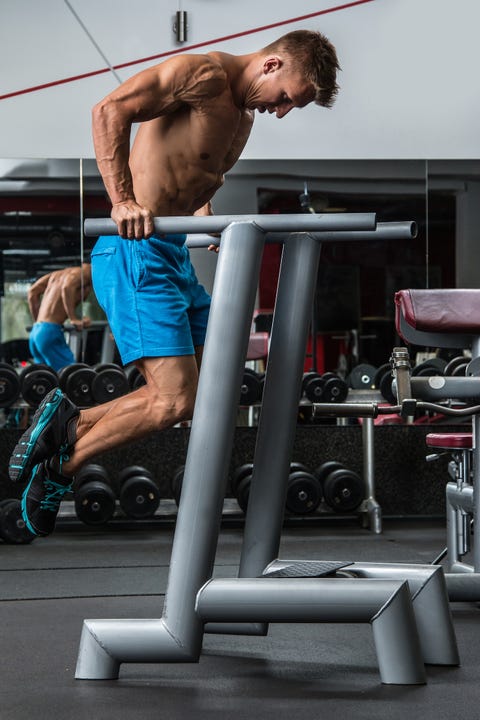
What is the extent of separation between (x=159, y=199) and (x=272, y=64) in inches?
17.9

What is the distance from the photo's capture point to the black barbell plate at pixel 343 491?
14.4 ft

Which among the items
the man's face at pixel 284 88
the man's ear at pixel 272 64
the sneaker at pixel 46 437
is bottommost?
the sneaker at pixel 46 437

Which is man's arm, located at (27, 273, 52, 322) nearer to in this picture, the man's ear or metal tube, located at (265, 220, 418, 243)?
the man's ear

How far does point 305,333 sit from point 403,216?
12.0 feet

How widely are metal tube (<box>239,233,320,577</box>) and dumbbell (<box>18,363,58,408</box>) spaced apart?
2.52 meters

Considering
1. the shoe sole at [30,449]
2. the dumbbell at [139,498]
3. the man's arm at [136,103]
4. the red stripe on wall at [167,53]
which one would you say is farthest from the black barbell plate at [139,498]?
the red stripe on wall at [167,53]

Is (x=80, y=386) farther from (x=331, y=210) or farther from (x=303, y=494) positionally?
(x=331, y=210)

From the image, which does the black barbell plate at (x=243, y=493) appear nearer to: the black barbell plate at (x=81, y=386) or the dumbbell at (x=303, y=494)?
the dumbbell at (x=303, y=494)

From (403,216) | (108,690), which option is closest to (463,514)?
(108,690)

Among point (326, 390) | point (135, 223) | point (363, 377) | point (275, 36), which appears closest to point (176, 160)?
point (135, 223)

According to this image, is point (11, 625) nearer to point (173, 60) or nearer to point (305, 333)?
point (305, 333)

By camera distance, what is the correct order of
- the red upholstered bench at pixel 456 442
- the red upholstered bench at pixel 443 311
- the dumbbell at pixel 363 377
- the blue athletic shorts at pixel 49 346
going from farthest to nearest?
1. the blue athletic shorts at pixel 49 346
2. the dumbbell at pixel 363 377
3. the red upholstered bench at pixel 456 442
4. the red upholstered bench at pixel 443 311

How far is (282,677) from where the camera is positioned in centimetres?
190

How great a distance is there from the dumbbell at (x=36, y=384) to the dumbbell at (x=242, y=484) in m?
0.97
